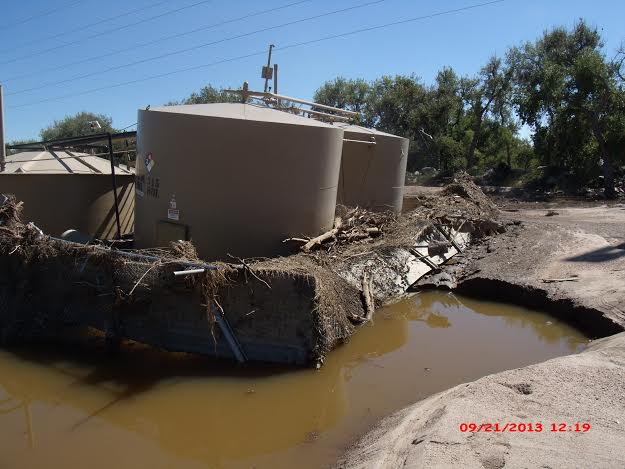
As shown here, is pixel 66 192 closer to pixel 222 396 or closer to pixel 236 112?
pixel 236 112

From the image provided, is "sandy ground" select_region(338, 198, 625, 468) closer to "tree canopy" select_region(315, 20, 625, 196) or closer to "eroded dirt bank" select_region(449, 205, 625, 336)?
"eroded dirt bank" select_region(449, 205, 625, 336)

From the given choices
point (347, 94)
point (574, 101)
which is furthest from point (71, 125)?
point (574, 101)

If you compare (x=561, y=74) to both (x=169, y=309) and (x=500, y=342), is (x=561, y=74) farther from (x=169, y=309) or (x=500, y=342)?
(x=169, y=309)

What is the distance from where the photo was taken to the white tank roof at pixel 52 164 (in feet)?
34.8

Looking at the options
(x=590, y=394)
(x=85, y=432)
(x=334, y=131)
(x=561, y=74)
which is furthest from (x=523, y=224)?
(x=561, y=74)

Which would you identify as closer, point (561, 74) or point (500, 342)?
point (500, 342)

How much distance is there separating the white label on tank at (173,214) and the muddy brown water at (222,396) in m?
1.99

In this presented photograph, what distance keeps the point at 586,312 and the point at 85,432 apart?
6820 millimetres

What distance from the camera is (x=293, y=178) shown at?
831 cm

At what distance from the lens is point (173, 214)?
8.27 m

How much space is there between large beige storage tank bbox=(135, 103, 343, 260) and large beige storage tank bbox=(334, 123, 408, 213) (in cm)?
343

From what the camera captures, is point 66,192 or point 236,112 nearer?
point 236,112

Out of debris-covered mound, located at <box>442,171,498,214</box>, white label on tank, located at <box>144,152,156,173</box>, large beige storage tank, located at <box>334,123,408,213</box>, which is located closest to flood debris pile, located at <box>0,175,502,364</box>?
white label on tank, located at <box>144,152,156,173</box>

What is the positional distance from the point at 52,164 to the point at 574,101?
23.1 m
